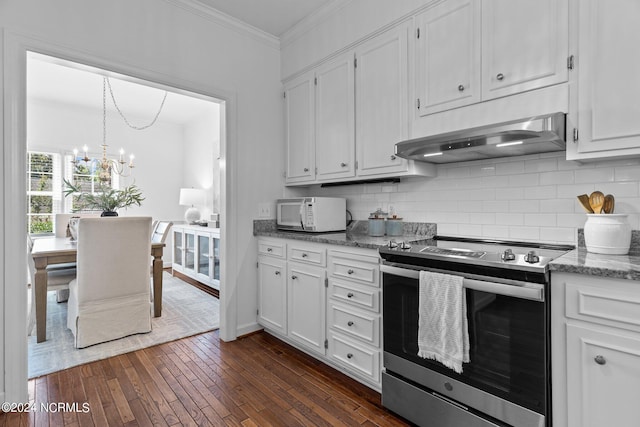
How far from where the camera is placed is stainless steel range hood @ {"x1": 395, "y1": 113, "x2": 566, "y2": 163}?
150 centimetres

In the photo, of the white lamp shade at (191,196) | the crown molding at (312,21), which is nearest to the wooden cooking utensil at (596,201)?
the crown molding at (312,21)

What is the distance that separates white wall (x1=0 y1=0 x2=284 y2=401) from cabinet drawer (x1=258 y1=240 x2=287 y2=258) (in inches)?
3.7

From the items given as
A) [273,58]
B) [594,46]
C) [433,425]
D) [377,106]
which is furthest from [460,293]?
[273,58]

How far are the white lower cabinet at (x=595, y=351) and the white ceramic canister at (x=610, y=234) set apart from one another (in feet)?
1.34

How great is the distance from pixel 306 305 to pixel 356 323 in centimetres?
51

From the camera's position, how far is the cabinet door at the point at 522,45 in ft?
5.21

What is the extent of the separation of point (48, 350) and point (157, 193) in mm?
3696

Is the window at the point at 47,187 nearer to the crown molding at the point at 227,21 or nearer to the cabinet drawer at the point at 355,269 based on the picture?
the crown molding at the point at 227,21

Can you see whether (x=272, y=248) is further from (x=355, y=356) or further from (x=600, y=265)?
(x=600, y=265)

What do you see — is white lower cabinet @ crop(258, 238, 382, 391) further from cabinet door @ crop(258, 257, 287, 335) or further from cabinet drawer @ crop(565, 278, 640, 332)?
cabinet drawer @ crop(565, 278, 640, 332)

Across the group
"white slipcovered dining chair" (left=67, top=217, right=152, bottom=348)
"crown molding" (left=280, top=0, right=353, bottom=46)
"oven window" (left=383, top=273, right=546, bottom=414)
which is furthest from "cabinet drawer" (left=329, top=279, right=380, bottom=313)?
"crown molding" (left=280, top=0, right=353, bottom=46)

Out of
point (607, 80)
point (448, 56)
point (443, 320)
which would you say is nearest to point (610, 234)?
→ point (607, 80)

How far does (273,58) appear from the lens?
3191mm

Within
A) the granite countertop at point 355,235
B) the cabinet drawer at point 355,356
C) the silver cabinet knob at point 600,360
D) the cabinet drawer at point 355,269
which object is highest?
the granite countertop at point 355,235
